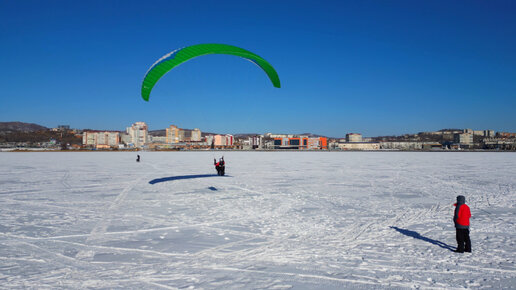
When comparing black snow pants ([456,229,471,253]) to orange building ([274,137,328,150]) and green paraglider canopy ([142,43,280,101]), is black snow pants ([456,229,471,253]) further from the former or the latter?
orange building ([274,137,328,150])

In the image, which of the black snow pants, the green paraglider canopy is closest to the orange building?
the green paraglider canopy

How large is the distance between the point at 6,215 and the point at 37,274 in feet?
14.5

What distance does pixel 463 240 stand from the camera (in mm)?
4910

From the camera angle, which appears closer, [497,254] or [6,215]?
[497,254]

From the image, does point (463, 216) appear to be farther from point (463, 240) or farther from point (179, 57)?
point (179, 57)

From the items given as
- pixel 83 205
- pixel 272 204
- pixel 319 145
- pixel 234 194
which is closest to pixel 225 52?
pixel 234 194

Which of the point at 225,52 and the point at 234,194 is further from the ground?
the point at 225,52

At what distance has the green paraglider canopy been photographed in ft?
34.5

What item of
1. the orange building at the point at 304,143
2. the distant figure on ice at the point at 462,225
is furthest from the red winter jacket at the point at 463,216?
the orange building at the point at 304,143

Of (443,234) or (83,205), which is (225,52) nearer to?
(83,205)

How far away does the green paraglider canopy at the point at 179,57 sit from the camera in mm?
10508

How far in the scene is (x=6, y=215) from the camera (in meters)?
7.53

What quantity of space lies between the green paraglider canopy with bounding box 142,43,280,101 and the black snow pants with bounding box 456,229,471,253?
28.0 ft

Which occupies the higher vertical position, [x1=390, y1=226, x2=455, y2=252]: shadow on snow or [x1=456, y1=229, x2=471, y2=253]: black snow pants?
[x1=456, y1=229, x2=471, y2=253]: black snow pants
